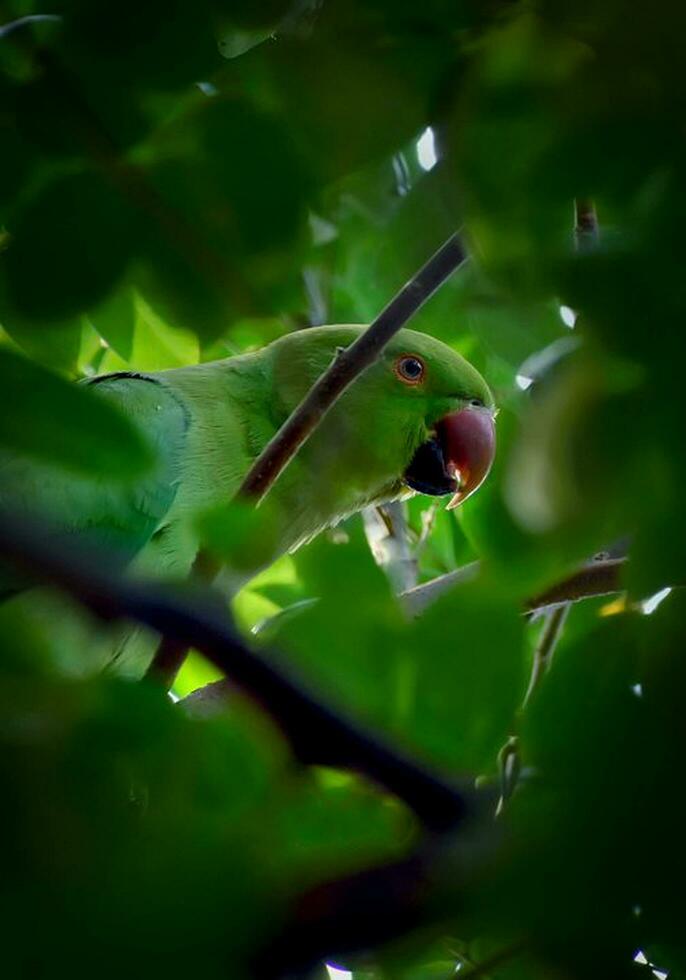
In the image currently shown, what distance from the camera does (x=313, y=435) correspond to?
3.24m

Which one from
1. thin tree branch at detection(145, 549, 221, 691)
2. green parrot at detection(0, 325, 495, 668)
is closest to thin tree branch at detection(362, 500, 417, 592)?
green parrot at detection(0, 325, 495, 668)

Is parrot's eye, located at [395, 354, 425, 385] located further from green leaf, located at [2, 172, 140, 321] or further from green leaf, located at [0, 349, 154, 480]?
green leaf, located at [0, 349, 154, 480]

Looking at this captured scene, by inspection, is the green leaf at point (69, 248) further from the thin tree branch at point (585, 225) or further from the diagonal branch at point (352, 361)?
the diagonal branch at point (352, 361)

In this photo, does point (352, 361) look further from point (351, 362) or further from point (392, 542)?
point (392, 542)

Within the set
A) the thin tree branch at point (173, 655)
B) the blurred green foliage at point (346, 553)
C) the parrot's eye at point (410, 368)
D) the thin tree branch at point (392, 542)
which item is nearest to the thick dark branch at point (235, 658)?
the blurred green foliage at point (346, 553)

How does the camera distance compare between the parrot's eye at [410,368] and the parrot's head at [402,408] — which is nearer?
the parrot's head at [402,408]

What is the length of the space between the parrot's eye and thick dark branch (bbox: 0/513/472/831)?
3.10m

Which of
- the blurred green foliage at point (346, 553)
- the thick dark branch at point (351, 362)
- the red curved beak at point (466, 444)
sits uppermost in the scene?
the blurred green foliage at point (346, 553)

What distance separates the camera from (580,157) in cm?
100

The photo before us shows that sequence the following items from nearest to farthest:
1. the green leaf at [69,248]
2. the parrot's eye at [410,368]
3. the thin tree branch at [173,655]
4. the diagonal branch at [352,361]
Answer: the green leaf at [69,248]
the thin tree branch at [173,655]
the diagonal branch at [352,361]
the parrot's eye at [410,368]

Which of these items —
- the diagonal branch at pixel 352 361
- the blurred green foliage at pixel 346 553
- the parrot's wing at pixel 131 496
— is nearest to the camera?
the blurred green foliage at pixel 346 553

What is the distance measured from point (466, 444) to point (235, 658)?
9.70 ft

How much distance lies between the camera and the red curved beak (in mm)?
3662

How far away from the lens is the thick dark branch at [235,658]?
799 millimetres
